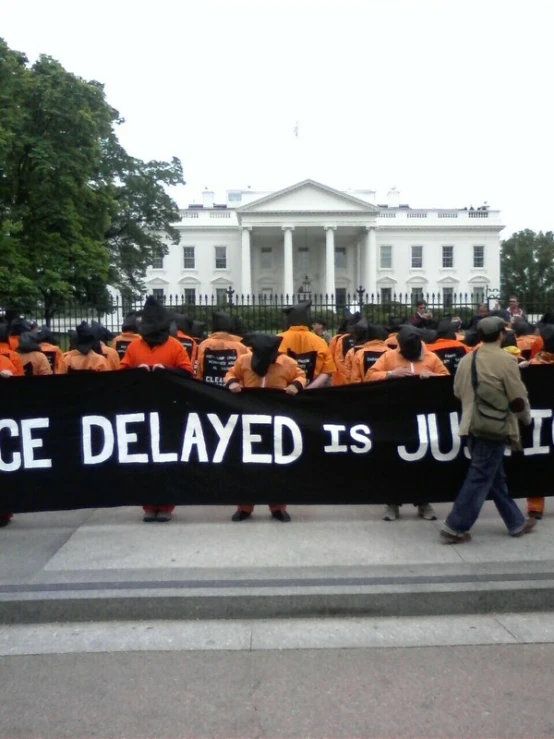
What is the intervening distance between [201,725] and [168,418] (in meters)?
3.26

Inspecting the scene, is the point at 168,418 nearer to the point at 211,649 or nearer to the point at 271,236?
the point at 211,649

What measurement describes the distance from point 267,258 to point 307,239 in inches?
200

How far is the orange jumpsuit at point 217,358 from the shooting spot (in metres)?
8.68

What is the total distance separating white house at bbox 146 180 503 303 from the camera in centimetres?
7969

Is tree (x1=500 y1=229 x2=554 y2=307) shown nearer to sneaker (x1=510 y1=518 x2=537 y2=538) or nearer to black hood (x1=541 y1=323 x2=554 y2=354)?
black hood (x1=541 y1=323 x2=554 y2=354)

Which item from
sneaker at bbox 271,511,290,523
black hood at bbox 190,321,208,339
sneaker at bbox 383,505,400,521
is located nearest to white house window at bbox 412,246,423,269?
black hood at bbox 190,321,208,339

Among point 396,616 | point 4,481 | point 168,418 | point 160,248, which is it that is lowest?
point 396,616

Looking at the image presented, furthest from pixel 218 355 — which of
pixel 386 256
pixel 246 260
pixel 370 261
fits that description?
pixel 386 256

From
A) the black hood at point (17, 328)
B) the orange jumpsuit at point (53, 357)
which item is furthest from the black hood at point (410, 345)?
the black hood at point (17, 328)

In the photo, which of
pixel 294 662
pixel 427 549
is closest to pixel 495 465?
pixel 427 549

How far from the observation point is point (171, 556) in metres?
5.91

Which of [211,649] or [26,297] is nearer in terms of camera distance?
[211,649]

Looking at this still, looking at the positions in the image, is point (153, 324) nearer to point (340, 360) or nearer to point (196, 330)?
point (340, 360)

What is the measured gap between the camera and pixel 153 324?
7.16 m
